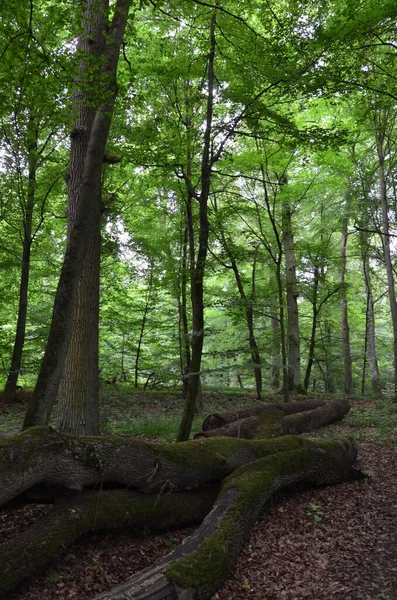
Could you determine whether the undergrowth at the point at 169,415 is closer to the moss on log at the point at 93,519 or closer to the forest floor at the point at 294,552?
the forest floor at the point at 294,552

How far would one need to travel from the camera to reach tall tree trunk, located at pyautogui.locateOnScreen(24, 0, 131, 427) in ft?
17.1

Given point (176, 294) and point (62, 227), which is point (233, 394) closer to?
point (176, 294)

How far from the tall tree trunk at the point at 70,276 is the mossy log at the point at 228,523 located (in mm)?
2558

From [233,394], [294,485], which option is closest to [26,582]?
[294,485]

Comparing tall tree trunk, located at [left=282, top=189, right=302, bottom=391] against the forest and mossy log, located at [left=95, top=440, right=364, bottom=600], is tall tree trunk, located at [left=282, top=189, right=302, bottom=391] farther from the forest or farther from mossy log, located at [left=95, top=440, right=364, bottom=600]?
mossy log, located at [left=95, top=440, right=364, bottom=600]

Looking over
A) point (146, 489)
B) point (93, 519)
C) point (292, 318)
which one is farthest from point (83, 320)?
point (292, 318)

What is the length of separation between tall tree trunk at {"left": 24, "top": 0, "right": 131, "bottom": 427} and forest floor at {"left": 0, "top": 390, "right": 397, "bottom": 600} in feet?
4.57

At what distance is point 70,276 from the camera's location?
5398 millimetres

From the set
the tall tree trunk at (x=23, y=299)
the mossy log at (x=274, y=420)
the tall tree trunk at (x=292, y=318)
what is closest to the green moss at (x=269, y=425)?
the mossy log at (x=274, y=420)

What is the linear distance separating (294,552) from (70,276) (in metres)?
4.40

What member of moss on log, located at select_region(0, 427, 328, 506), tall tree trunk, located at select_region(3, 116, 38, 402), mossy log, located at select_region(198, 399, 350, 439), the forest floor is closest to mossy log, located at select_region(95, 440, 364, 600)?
the forest floor

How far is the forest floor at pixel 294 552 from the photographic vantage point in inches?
146

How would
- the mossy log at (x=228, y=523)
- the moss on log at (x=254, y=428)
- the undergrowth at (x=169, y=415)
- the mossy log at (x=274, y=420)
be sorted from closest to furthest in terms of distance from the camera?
the mossy log at (x=228, y=523)
the moss on log at (x=254, y=428)
the mossy log at (x=274, y=420)
the undergrowth at (x=169, y=415)

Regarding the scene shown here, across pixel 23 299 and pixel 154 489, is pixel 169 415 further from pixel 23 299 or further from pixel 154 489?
pixel 154 489
